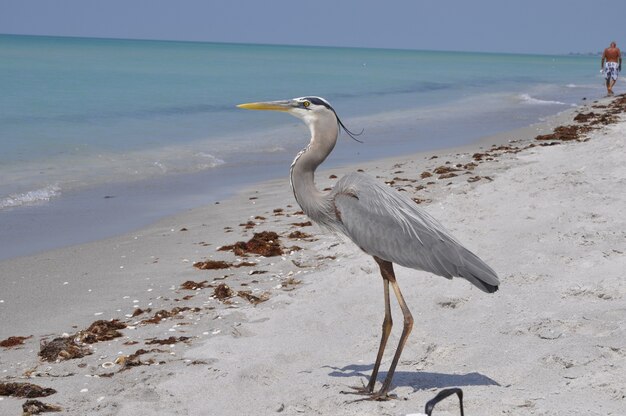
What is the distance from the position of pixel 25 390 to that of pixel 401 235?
2.52 metres

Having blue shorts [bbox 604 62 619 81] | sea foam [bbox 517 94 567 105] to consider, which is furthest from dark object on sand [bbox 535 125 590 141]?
sea foam [bbox 517 94 567 105]

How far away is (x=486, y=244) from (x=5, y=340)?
160 inches

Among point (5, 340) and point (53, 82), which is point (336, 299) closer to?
point (5, 340)

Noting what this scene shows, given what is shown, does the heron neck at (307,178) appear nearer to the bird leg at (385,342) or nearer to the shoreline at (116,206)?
the bird leg at (385,342)

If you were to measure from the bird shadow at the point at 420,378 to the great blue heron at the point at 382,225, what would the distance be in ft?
0.71

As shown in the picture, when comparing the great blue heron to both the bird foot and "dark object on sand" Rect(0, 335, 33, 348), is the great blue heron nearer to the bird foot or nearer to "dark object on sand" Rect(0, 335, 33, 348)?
the bird foot

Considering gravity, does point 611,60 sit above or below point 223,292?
above

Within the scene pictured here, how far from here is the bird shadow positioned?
14.2 feet

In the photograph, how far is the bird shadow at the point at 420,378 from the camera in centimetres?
434

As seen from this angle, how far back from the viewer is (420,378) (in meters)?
4.61

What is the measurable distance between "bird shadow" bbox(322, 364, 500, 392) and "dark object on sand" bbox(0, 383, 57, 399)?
1.78 m

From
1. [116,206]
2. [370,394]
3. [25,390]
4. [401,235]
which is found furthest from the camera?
[116,206]

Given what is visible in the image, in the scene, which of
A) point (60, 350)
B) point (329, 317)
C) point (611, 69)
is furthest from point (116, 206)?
point (611, 69)

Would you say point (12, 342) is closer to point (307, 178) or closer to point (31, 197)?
point (307, 178)
